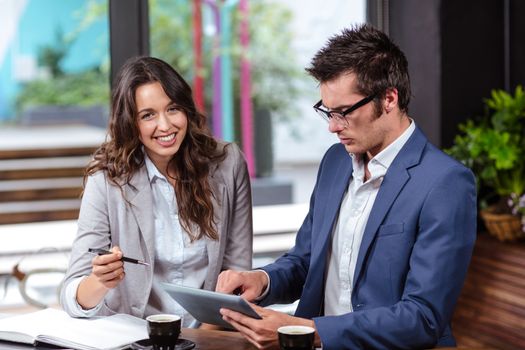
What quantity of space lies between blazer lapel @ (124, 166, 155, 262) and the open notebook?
369 mm

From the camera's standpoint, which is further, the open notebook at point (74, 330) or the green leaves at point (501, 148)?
the green leaves at point (501, 148)

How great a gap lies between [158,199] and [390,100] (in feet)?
2.97

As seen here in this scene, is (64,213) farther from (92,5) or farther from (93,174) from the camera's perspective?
(93,174)

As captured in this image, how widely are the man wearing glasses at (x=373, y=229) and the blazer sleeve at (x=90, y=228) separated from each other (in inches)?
18.9

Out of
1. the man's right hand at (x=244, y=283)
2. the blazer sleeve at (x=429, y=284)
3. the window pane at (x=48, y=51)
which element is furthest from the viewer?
the window pane at (x=48, y=51)

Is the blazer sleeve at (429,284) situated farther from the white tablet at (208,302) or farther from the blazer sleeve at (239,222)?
the blazer sleeve at (239,222)

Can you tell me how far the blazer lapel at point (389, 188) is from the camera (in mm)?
2375

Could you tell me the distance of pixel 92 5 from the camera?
4254 mm

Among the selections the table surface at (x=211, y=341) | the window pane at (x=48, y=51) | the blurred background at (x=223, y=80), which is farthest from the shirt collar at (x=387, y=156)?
the window pane at (x=48, y=51)

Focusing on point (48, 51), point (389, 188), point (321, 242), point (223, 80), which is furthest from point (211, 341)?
point (223, 80)

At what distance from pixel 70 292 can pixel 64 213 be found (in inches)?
76.8

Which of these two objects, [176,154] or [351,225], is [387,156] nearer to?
[351,225]

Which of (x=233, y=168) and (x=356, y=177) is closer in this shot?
(x=356, y=177)

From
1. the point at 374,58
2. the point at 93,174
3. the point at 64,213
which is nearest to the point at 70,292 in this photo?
the point at 93,174
